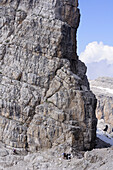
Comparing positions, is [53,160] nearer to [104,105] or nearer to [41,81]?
[41,81]

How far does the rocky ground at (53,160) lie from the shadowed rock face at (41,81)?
164 cm

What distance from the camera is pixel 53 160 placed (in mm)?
37938

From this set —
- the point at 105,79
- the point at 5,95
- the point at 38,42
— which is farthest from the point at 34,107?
the point at 105,79

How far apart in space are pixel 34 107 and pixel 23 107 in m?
1.68

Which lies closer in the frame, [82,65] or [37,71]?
[37,71]

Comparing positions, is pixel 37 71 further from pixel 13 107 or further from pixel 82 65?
pixel 82 65

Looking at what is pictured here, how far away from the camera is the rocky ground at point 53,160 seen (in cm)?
3425

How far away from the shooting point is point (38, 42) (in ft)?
149

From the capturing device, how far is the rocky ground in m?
34.2

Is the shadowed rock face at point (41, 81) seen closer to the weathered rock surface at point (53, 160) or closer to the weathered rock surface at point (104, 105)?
the weathered rock surface at point (53, 160)

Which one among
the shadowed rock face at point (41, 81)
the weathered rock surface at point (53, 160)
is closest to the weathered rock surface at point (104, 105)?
the shadowed rock face at point (41, 81)

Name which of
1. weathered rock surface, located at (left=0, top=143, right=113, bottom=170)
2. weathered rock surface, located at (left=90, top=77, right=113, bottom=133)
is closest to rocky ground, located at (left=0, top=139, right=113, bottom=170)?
weathered rock surface, located at (left=0, top=143, right=113, bottom=170)

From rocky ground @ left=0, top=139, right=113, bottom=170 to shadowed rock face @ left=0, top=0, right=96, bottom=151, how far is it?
1642mm

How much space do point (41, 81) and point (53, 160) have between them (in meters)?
12.5
